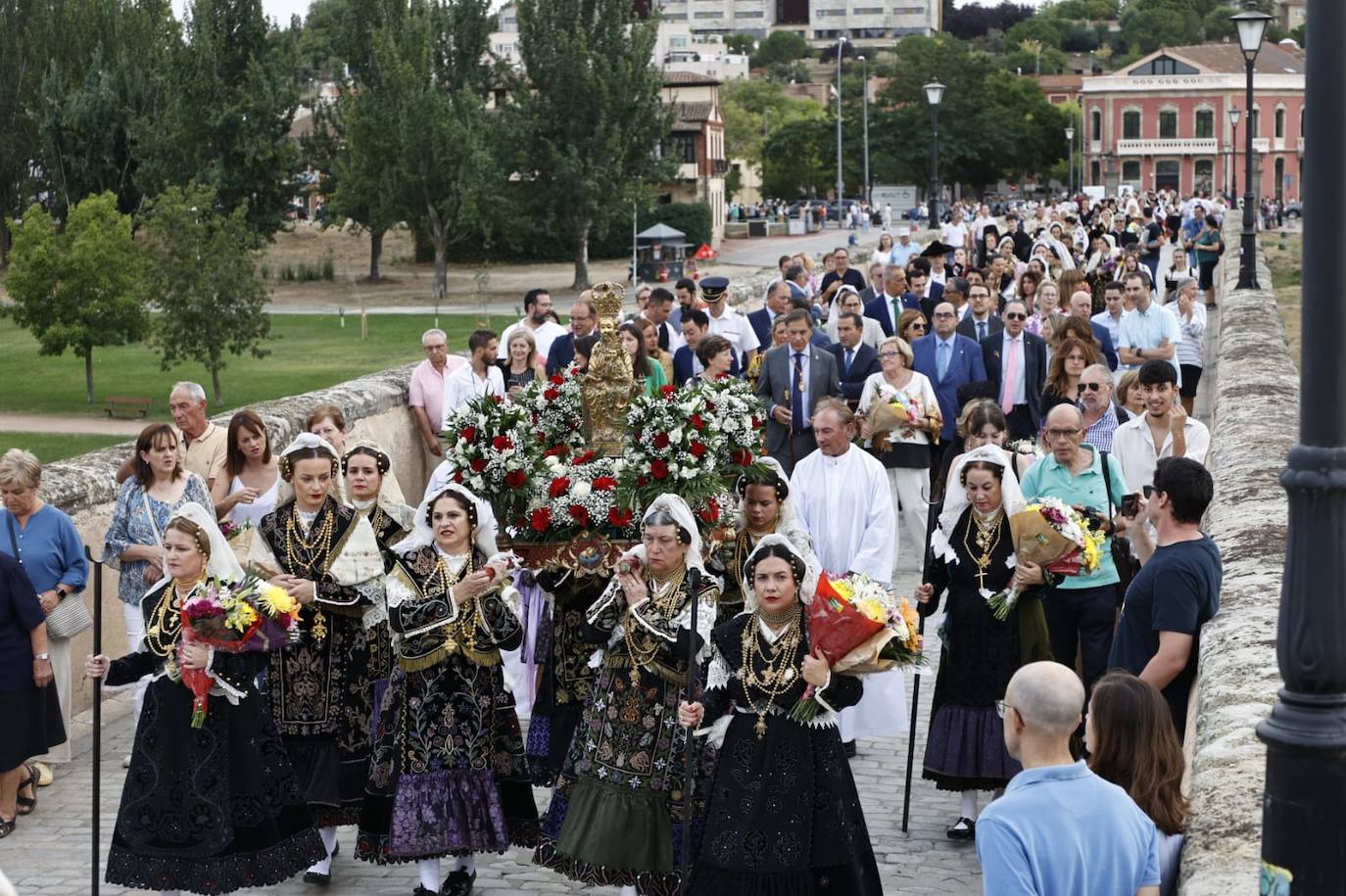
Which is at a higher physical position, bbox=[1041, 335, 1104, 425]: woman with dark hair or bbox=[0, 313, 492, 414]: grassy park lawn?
bbox=[1041, 335, 1104, 425]: woman with dark hair

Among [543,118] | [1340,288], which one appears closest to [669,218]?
[543,118]

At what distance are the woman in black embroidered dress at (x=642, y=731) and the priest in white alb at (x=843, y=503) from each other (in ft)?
6.14

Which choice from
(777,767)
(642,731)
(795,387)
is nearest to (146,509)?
(642,731)

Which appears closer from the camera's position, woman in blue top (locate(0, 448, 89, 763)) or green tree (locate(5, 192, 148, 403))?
woman in blue top (locate(0, 448, 89, 763))

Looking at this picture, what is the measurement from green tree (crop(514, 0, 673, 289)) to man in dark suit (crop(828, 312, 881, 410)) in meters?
42.6

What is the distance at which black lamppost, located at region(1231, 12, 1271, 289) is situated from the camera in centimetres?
2373

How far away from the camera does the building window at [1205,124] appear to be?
125 meters

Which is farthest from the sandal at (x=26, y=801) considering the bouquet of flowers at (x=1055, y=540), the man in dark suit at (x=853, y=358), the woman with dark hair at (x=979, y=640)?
the man in dark suit at (x=853, y=358)

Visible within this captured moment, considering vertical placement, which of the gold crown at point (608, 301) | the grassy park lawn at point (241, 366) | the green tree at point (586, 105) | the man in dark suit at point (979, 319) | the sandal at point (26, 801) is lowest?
the sandal at point (26, 801)

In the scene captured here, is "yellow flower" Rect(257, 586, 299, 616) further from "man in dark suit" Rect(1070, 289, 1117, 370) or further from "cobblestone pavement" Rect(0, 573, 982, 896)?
"man in dark suit" Rect(1070, 289, 1117, 370)

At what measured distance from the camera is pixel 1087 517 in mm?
9195

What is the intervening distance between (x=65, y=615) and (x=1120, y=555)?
5.59 metres

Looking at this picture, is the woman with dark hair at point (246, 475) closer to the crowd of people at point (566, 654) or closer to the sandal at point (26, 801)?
the crowd of people at point (566, 654)

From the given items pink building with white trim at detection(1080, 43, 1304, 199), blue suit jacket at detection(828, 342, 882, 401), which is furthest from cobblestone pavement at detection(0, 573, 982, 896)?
pink building with white trim at detection(1080, 43, 1304, 199)
